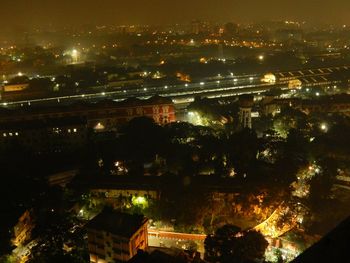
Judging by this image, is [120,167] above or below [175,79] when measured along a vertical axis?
below

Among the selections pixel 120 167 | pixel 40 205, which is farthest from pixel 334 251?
pixel 120 167

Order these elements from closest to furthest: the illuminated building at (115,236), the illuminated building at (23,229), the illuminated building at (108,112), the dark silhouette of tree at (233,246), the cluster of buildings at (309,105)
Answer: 1. the dark silhouette of tree at (233,246)
2. the illuminated building at (115,236)
3. the illuminated building at (23,229)
4. the illuminated building at (108,112)
5. the cluster of buildings at (309,105)

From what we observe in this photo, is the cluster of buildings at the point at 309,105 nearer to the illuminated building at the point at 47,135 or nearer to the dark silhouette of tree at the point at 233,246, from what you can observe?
the illuminated building at the point at 47,135

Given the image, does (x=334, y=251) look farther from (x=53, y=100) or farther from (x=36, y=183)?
(x=53, y=100)

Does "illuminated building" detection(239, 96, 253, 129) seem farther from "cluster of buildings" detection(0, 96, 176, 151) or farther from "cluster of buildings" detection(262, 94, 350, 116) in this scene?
"cluster of buildings" detection(0, 96, 176, 151)

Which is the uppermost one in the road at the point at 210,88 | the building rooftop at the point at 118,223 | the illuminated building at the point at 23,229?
the road at the point at 210,88

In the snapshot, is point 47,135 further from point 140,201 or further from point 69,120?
point 140,201

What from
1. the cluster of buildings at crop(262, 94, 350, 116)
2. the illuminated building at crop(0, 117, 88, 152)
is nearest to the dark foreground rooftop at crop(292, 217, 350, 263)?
the illuminated building at crop(0, 117, 88, 152)

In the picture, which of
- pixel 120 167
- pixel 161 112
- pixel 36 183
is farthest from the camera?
pixel 161 112

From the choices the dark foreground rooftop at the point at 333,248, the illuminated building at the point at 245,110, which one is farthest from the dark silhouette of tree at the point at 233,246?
the illuminated building at the point at 245,110
